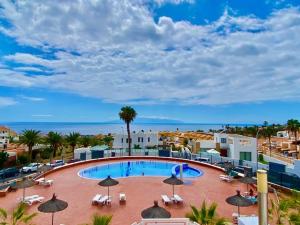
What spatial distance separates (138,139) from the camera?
51000 mm

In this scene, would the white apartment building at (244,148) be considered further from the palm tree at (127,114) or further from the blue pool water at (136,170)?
the palm tree at (127,114)

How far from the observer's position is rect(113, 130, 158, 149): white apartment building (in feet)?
160

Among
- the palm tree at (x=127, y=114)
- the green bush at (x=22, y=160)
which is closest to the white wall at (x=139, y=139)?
the palm tree at (x=127, y=114)

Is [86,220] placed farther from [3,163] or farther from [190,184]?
[3,163]

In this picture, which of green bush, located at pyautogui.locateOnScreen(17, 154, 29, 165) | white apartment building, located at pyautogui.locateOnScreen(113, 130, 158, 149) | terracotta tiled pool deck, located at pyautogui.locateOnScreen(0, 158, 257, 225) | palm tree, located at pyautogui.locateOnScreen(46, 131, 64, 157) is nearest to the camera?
terracotta tiled pool deck, located at pyautogui.locateOnScreen(0, 158, 257, 225)

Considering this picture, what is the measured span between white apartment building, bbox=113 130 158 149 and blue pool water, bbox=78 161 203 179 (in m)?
16.5

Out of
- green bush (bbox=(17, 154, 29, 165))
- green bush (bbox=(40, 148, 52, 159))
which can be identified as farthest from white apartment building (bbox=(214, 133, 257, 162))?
green bush (bbox=(17, 154, 29, 165))

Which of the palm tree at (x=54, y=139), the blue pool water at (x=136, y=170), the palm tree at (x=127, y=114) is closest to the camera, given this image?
the blue pool water at (x=136, y=170)

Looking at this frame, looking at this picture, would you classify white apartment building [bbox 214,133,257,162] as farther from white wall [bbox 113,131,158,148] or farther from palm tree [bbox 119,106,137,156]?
white wall [bbox 113,131,158,148]

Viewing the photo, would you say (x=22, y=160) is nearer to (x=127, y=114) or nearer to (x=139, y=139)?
(x=127, y=114)

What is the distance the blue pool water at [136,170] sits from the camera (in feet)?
88.7

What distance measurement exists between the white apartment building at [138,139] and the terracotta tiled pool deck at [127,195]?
75.7 ft

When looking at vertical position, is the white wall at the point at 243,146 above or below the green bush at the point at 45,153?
above

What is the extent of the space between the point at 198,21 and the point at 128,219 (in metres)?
17.9
